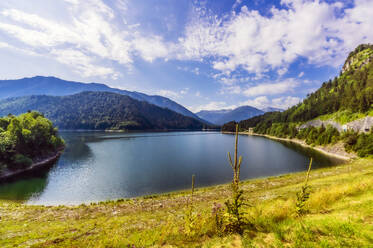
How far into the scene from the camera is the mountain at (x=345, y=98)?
8106cm

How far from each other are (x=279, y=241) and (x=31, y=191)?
41369 millimetres

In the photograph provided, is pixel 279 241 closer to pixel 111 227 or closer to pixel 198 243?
pixel 198 243

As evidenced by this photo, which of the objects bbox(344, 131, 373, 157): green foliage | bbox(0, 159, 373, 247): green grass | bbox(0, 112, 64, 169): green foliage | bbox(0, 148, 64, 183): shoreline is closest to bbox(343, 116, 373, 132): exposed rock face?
bbox(344, 131, 373, 157): green foliage

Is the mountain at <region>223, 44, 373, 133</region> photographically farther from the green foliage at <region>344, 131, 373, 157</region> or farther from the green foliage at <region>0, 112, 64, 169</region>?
the green foliage at <region>0, 112, 64, 169</region>

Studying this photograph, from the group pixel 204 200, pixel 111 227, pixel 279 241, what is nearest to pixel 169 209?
pixel 204 200

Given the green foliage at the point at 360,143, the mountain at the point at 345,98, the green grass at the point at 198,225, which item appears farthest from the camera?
the mountain at the point at 345,98

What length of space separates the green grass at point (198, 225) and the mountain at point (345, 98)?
89959mm

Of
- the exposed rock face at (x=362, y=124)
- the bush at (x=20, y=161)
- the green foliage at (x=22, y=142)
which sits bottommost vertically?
the bush at (x=20, y=161)

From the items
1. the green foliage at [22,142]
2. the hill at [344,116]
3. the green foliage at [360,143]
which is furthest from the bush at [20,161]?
the hill at [344,116]

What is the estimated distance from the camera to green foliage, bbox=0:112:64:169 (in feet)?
129

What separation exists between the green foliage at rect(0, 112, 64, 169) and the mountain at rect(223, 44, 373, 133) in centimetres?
12364

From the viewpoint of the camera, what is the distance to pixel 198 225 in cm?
804

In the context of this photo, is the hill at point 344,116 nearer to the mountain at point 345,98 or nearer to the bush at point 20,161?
the mountain at point 345,98

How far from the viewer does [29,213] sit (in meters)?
20.1
